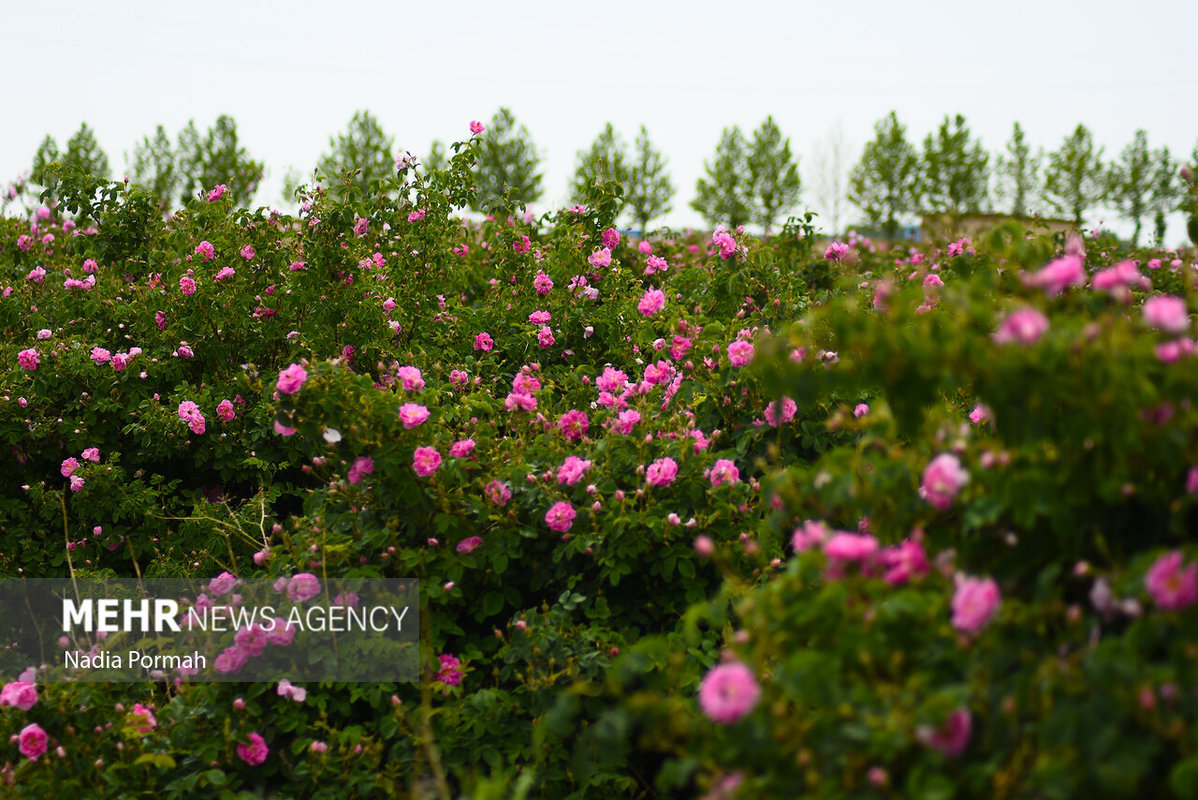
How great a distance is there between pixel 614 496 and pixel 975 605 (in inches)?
66.2

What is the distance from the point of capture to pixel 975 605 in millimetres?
1371

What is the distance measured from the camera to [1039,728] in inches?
52.1

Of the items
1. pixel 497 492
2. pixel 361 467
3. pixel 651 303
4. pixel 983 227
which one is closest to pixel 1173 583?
pixel 497 492

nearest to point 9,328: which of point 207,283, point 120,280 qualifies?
point 120,280

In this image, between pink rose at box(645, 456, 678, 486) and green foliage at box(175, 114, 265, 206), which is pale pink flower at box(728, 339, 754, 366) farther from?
green foliage at box(175, 114, 265, 206)

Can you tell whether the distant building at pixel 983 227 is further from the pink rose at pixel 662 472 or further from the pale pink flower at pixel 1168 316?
the pink rose at pixel 662 472

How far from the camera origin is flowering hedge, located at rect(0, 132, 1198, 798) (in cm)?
139

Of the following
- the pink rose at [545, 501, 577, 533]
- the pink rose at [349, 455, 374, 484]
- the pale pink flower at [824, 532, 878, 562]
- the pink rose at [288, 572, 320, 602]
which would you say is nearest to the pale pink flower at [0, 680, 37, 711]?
the pink rose at [288, 572, 320, 602]

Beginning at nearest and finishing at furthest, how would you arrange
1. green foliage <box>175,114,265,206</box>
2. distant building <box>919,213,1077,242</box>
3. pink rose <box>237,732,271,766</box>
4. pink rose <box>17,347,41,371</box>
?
1. pink rose <box>237,732,271,766</box>
2. pink rose <box>17,347,41,371</box>
3. distant building <box>919,213,1077,242</box>
4. green foliage <box>175,114,265,206</box>

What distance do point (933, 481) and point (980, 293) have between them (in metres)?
0.36

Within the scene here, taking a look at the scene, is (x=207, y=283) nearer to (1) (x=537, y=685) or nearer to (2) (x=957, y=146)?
(1) (x=537, y=685)

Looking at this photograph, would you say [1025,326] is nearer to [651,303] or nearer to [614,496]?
[614,496]

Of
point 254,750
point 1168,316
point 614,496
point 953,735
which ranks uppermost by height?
point 1168,316

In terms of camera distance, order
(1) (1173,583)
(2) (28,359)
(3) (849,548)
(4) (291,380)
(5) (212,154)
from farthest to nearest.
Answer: (5) (212,154), (2) (28,359), (4) (291,380), (3) (849,548), (1) (1173,583)
